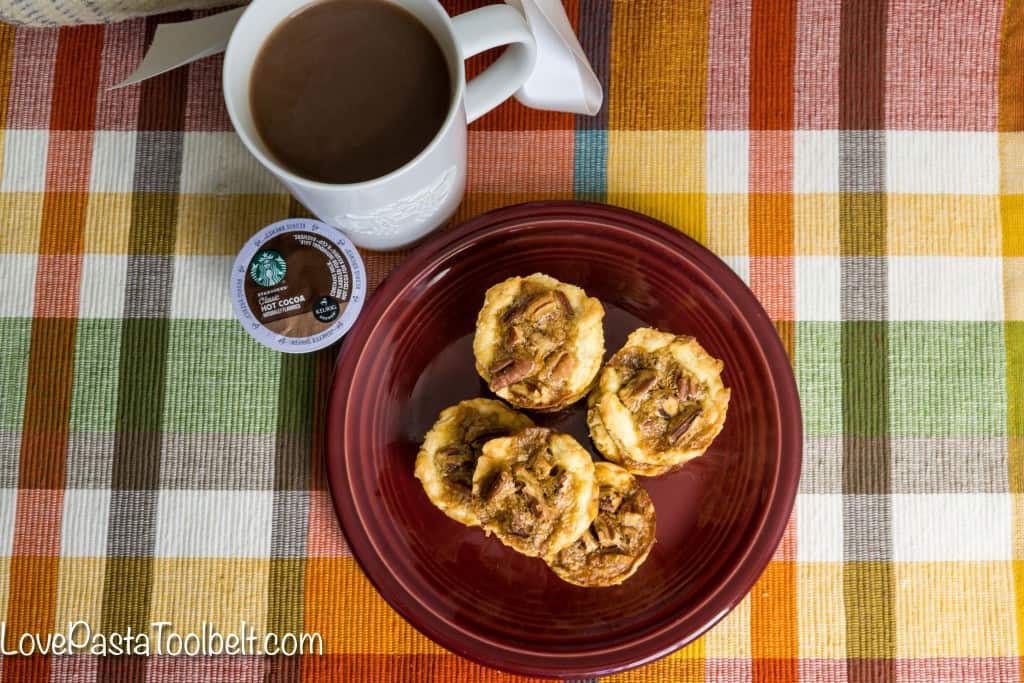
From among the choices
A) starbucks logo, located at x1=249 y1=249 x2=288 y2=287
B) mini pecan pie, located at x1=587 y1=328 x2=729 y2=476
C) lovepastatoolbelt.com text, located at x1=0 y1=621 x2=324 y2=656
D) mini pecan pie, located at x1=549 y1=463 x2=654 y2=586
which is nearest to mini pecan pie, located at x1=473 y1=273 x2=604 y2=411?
mini pecan pie, located at x1=587 y1=328 x2=729 y2=476

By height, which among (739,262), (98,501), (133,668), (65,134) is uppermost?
(65,134)

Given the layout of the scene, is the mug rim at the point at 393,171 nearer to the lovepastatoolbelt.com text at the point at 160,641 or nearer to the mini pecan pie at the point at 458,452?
the mini pecan pie at the point at 458,452

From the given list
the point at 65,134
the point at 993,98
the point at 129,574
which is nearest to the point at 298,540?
the point at 129,574

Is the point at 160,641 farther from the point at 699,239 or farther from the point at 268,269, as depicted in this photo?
the point at 699,239

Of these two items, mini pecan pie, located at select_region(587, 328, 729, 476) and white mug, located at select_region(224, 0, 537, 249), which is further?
mini pecan pie, located at select_region(587, 328, 729, 476)

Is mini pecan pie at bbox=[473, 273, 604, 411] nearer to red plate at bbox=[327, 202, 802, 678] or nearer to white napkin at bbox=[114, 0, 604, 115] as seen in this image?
red plate at bbox=[327, 202, 802, 678]

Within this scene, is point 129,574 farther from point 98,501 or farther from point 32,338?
point 32,338
